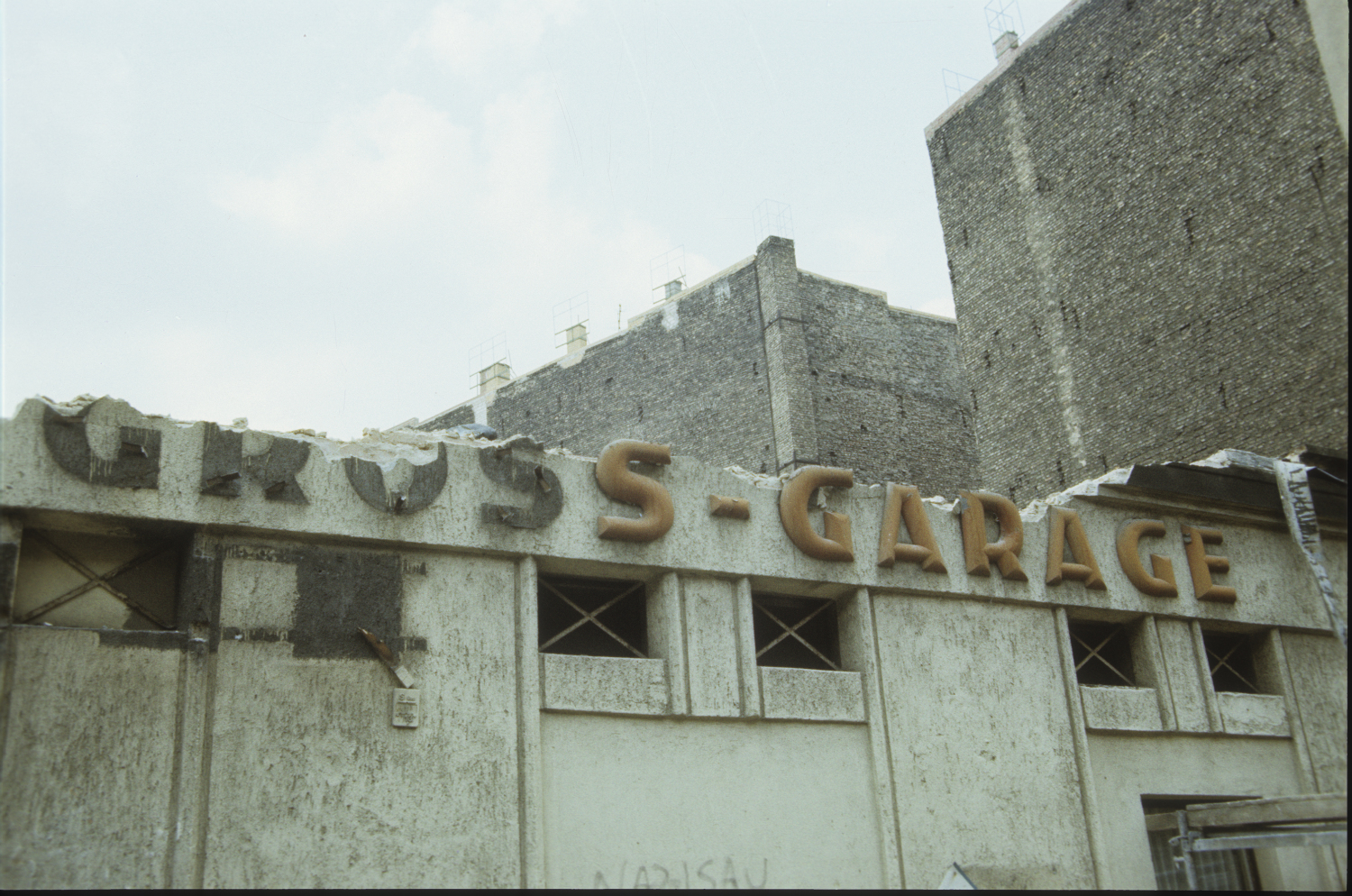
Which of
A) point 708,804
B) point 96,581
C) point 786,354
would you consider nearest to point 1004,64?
point 786,354

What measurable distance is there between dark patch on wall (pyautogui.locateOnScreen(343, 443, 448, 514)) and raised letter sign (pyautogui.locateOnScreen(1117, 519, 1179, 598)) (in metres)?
8.01

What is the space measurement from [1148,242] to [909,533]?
25.7 ft

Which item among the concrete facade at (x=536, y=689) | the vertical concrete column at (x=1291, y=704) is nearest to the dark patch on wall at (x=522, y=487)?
the concrete facade at (x=536, y=689)

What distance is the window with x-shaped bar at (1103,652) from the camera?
13.8 meters

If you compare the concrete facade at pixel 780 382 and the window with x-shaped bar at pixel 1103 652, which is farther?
the concrete facade at pixel 780 382

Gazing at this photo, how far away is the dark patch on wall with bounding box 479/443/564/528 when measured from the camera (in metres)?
10.3

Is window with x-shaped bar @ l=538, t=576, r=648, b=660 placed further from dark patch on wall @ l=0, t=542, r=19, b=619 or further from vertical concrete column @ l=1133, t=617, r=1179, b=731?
vertical concrete column @ l=1133, t=617, r=1179, b=731

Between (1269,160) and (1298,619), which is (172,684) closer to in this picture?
(1298,619)

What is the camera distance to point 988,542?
508 inches

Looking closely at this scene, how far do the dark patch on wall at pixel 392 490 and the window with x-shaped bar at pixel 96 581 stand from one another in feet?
4.83

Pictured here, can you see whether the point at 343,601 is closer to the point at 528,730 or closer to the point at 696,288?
A: the point at 528,730

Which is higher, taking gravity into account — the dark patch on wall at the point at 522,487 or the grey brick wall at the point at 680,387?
the grey brick wall at the point at 680,387

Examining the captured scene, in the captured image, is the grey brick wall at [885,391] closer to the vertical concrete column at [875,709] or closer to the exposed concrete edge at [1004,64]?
the exposed concrete edge at [1004,64]

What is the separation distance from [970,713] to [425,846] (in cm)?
573
